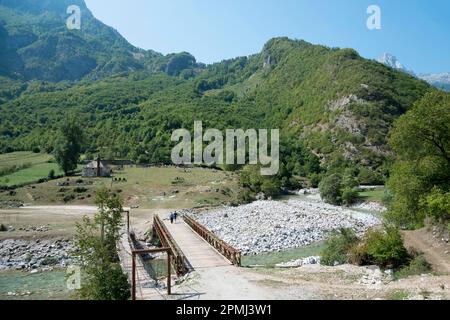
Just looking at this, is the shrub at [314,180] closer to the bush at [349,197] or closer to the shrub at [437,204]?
the bush at [349,197]

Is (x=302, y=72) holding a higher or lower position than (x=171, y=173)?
higher

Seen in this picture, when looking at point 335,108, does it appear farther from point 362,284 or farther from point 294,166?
point 362,284

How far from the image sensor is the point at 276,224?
45031 millimetres

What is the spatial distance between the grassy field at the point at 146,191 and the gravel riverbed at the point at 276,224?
352 inches

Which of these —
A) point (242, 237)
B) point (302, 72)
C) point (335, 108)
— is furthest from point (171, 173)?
point (302, 72)

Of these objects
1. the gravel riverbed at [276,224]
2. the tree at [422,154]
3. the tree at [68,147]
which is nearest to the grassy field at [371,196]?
the gravel riverbed at [276,224]

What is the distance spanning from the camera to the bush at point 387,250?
917 inches

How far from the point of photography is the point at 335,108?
14325 cm

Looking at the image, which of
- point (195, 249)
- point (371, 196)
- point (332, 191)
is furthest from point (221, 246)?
point (371, 196)

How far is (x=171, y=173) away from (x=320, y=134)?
65.8 meters

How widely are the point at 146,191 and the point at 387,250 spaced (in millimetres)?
52043

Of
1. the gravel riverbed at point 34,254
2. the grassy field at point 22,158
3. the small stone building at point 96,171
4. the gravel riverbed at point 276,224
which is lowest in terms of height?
the gravel riverbed at point 34,254

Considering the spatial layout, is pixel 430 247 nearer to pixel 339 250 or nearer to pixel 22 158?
pixel 339 250

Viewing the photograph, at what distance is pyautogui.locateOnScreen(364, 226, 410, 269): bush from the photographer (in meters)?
23.3
